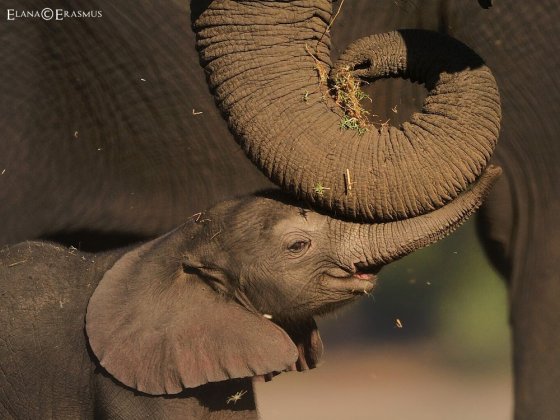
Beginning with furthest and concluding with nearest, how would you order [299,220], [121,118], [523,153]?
[121,118] < [523,153] < [299,220]

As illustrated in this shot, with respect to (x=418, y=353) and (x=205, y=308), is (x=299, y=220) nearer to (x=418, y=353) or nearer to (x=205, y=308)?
(x=205, y=308)

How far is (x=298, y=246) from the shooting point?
13.4 ft

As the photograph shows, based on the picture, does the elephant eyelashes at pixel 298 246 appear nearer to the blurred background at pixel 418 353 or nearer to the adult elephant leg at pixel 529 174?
the adult elephant leg at pixel 529 174

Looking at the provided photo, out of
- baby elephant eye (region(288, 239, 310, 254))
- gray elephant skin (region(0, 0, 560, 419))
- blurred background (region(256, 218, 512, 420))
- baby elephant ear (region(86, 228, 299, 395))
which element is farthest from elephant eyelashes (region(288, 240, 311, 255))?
blurred background (region(256, 218, 512, 420))

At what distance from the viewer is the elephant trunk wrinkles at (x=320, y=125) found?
12.3 feet

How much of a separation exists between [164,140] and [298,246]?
180 cm

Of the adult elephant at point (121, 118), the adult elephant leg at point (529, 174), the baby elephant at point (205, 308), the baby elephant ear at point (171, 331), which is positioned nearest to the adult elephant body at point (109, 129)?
the adult elephant at point (121, 118)

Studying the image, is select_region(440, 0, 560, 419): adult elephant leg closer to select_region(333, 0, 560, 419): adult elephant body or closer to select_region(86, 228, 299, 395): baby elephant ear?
select_region(333, 0, 560, 419): adult elephant body

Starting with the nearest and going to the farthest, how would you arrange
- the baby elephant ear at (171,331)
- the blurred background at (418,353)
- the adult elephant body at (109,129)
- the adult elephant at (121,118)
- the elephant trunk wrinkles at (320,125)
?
1. the elephant trunk wrinkles at (320,125)
2. the baby elephant ear at (171,331)
3. the adult elephant at (121,118)
4. the adult elephant body at (109,129)
5. the blurred background at (418,353)

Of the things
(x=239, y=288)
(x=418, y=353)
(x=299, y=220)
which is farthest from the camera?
(x=418, y=353)

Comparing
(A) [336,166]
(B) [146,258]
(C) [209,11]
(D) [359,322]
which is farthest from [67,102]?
(D) [359,322]

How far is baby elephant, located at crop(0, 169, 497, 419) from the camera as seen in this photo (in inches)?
160

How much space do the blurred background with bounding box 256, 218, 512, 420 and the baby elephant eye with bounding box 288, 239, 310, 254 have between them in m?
2.06

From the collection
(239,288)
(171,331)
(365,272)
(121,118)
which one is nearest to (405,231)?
(365,272)
